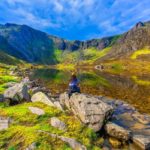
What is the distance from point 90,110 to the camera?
2584 cm

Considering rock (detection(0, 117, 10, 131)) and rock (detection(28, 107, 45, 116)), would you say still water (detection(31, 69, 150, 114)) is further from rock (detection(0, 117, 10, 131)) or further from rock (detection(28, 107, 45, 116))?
rock (detection(0, 117, 10, 131))

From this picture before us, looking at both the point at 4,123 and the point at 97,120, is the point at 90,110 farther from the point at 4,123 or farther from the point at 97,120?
the point at 4,123

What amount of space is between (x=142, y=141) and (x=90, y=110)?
6021 millimetres

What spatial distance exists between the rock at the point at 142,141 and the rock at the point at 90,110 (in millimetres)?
3642

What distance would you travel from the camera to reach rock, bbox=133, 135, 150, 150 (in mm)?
23052

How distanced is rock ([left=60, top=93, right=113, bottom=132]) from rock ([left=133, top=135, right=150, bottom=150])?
143 inches

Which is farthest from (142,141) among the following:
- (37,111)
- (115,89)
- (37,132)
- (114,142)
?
(115,89)

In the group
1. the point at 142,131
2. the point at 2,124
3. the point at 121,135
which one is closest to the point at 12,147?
the point at 2,124

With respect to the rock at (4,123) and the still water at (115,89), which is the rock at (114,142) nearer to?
the rock at (4,123)

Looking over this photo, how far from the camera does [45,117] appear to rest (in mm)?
24859

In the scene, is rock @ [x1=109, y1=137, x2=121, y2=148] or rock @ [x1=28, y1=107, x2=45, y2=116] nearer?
rock @ [x1=109, y1=137, x2=121, y2=148]

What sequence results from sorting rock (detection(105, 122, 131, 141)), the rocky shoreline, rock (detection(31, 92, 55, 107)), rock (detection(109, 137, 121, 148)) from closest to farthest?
1. the rocky shoreline
2. rock (detection(109, 137, 121, 148))
3. rock (detection(105, 122, 131, 141))
4. rock (detection(31, 92, 55, 107))

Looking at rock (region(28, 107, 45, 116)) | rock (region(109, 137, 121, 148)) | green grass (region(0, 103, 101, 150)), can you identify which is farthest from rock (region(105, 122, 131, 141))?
rock (region(28, 107, 45, 116))

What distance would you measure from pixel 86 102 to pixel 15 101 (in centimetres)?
942
